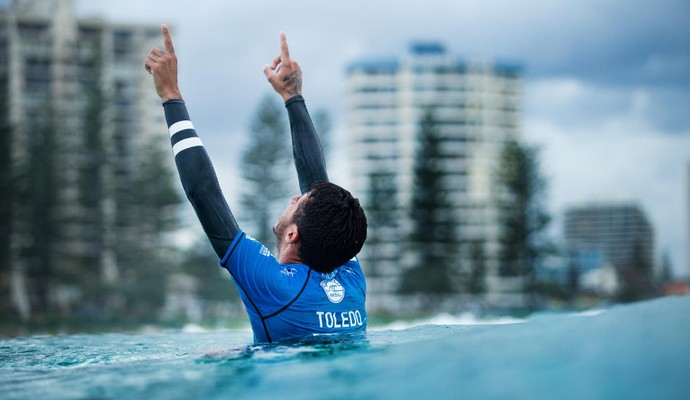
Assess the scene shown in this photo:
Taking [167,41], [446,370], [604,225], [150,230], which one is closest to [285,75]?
[167,41]

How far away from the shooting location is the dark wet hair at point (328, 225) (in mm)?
3340

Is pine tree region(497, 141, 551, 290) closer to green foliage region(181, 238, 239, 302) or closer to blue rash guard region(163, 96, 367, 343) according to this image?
green foliage region(181, 238, 239, 302)

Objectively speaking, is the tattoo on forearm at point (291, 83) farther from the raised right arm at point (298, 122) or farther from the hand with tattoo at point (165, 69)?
the hand with tattoo at point (165, 69)

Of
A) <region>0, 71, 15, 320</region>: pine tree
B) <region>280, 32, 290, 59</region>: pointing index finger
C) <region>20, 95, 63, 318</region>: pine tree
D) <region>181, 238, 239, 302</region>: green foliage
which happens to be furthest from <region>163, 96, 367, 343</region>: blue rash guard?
<region>181, 238, 239, 302</region>: green foliage

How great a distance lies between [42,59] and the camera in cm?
6856

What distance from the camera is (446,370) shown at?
218cm

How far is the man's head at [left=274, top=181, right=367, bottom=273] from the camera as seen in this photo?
334cm

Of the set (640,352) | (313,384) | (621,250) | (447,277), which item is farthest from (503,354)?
(621,250)

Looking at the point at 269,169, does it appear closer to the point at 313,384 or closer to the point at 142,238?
the point at 142,238

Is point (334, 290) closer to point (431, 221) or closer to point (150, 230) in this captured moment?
point (431, 221)

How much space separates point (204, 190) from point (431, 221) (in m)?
47.8

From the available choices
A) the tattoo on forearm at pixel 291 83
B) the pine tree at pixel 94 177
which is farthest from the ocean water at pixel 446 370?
the pine tree at pixel 94 177

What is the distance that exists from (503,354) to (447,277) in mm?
49820

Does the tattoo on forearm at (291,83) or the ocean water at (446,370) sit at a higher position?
the tattoo on forearm at (291,83)
